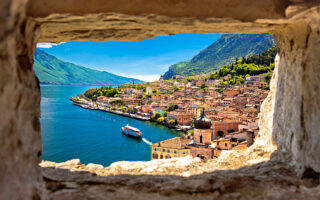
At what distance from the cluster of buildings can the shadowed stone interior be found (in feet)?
20.4

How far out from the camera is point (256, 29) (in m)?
2.68

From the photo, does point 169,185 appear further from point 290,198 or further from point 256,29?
point 256,29

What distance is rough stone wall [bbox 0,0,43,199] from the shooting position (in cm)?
146

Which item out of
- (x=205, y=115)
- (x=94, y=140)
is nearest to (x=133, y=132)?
(x=94, y=140)

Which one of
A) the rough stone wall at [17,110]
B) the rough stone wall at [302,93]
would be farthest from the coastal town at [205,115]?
the rough stone wall at [17,110]

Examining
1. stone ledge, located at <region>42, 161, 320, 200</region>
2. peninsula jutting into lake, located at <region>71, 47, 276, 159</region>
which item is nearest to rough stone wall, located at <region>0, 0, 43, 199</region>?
Answer: stone ledge, located at <region>42, 161, 320, 200</region>

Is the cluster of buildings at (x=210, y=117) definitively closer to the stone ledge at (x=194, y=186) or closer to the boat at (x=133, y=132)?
the stone ledge at (x=194, y=186)

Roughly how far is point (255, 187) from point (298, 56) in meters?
1.42

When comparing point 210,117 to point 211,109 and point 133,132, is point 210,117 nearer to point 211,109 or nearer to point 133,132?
point 211,109

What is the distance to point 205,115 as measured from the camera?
30.5 m


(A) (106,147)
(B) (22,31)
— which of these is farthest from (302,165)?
(A) (106,147)

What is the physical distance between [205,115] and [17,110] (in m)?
29.6

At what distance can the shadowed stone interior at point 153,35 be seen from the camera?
1.67 metres

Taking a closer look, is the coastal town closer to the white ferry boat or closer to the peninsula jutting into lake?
the peninsula jutting into lake
